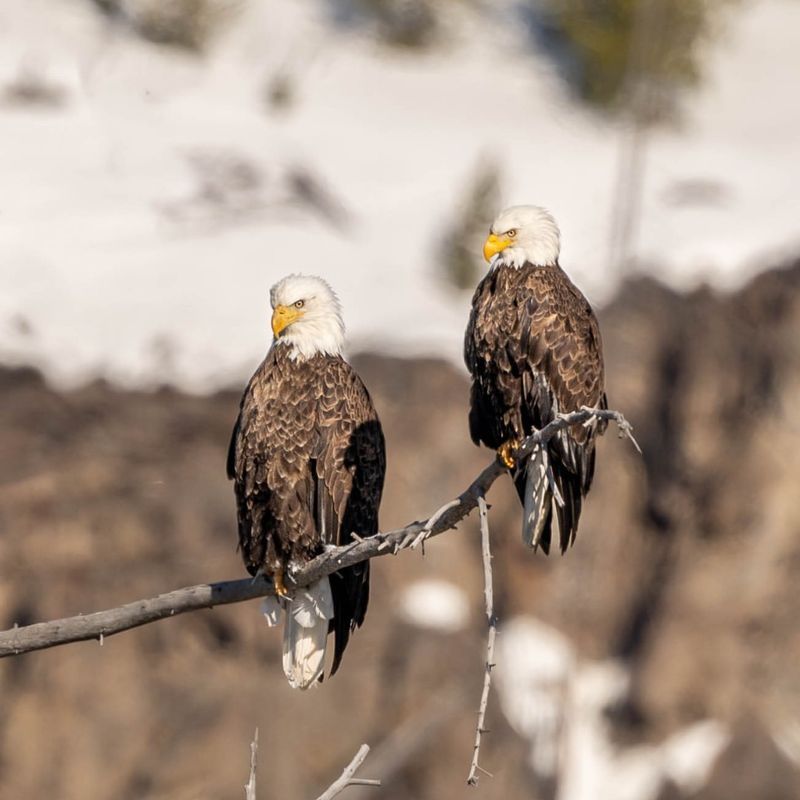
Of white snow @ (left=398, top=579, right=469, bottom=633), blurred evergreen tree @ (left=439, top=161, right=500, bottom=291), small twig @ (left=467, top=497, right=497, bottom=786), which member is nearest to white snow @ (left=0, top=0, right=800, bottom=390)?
blurred evergreen tree @ (left=439, top=161, right=500, bottom=291)

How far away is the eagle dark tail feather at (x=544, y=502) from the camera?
7891 mm

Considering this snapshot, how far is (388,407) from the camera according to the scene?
71.2ft

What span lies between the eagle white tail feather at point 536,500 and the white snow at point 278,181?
14.5 meters

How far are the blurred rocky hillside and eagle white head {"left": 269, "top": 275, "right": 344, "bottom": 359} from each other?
35.8ft

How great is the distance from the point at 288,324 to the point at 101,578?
11382 millimetres

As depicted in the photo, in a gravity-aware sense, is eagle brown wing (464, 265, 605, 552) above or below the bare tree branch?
above

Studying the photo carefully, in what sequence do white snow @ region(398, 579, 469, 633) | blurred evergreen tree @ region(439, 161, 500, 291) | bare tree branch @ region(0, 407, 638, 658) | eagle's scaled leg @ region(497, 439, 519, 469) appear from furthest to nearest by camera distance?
blurred evergreen tree @ region(439, 161, 500, 291), white snow @ region(398, 579, 469, 633), eagle's scaled leg @ region(497, 439, 519, 469), bare tree branch @ region(0, 407, 638, 658)

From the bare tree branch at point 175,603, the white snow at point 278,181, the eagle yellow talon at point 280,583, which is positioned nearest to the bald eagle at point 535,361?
the eagle yellow talon at point 280,583

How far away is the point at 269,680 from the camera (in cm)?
1884

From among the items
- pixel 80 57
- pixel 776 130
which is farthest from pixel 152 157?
pixel 776 130

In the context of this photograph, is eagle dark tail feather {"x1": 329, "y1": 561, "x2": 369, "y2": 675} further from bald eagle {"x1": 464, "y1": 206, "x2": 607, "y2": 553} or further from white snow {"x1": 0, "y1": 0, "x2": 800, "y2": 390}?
white snow {"x1": 0, "y1": 0, "x2": 800, "y2": 390}

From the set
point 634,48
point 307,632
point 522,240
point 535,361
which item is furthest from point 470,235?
point 307,632

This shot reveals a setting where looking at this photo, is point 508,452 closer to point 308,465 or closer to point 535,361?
point 535,361

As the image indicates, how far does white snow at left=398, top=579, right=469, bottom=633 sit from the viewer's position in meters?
20.5
